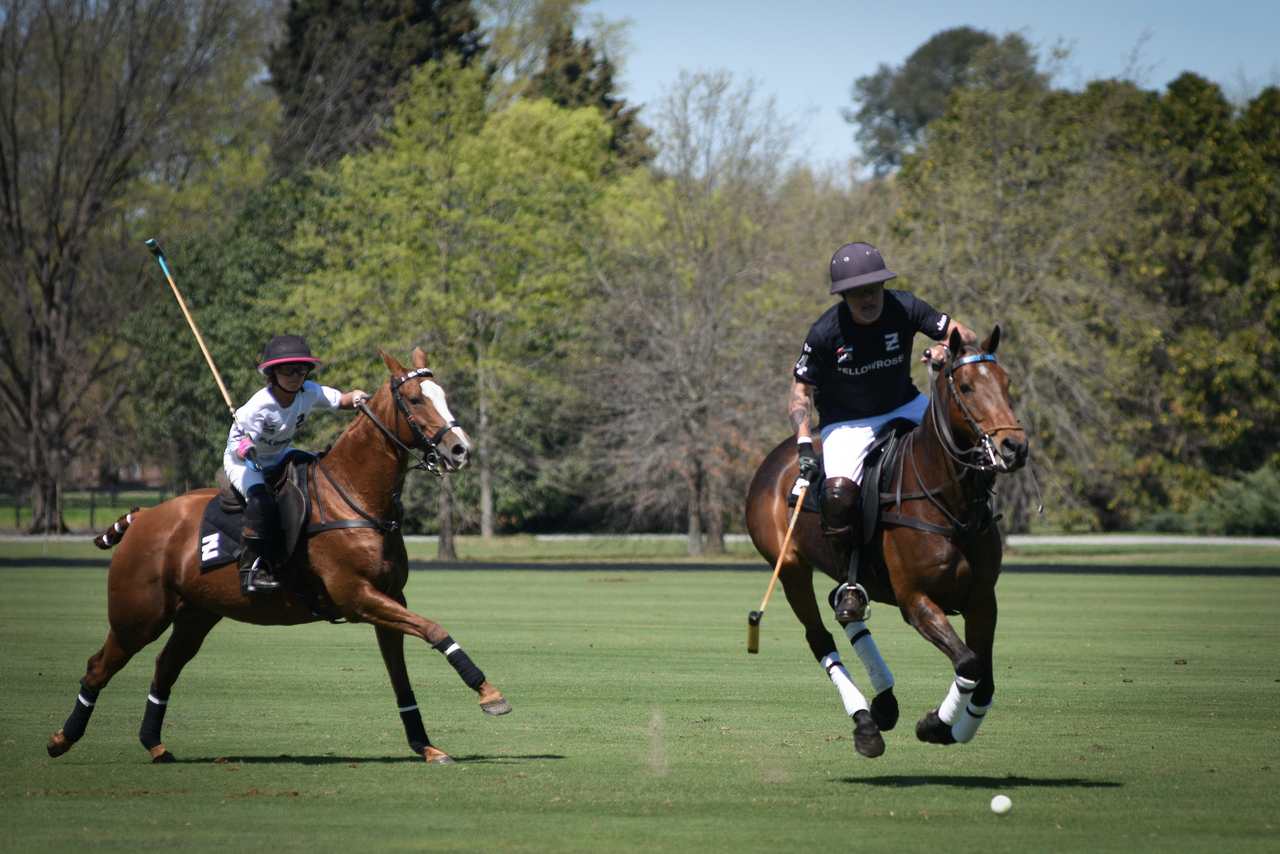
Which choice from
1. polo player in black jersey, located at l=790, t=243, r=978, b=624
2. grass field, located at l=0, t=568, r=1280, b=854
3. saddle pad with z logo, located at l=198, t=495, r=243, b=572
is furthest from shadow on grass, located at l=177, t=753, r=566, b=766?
polo player in black jersey, located at l=790, t=243, r=978, b=624

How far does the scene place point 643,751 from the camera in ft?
28.8

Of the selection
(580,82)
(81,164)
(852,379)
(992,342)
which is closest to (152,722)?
(852,379)

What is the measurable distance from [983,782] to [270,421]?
4942 millimetres

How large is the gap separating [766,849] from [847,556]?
2.72 meters

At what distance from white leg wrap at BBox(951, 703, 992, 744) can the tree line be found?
91.6 feet

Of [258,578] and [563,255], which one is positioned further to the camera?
[563,255]

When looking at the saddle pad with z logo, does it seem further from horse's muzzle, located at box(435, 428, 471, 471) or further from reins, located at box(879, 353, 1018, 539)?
reins, located at box(879, 353, 1018, 539)

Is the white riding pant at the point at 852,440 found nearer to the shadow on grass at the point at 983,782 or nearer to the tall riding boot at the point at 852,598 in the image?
the tall riding boot at the point at 852,598

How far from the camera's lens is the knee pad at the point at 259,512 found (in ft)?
27.6

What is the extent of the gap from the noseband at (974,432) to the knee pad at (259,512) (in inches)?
164

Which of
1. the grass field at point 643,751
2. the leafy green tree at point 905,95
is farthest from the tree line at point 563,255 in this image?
the leafy green tree at point 905,95

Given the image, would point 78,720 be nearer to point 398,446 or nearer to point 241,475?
point 241,475

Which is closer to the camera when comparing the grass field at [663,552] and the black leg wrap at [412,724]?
the black leg wrap at [412,724]

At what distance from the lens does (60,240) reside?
152 ft
